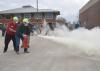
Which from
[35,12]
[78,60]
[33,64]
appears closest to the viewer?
[33,64]

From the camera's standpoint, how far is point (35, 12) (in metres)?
83.6

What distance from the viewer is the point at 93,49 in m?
15.2

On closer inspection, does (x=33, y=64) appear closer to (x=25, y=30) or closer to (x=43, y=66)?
(x=43, y=66)

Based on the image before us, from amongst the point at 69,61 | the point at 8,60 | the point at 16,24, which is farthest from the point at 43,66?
the point at 16,24

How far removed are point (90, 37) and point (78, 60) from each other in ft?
8.03

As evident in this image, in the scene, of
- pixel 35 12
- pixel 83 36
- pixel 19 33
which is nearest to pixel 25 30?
pixel 19 33

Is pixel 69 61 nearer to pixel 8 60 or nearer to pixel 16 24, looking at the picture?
pixel 8 60

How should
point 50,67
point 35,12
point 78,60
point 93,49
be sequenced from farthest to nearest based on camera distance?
point 35,12 → point 93,49 → point 78,60 → point 50,67

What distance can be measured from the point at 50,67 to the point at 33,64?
3.56ft

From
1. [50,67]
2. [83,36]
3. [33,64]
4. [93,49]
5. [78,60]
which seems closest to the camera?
[50,67]

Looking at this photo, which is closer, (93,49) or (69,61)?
(69,61)

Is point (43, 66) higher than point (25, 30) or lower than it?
lower

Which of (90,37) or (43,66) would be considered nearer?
(43,66)

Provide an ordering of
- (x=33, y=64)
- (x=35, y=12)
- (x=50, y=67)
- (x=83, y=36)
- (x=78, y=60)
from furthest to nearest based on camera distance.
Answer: (x=35, y=12), (x=83, y=36), (x=78, y=60), (x=33, y=64), (x=50, y=67)
